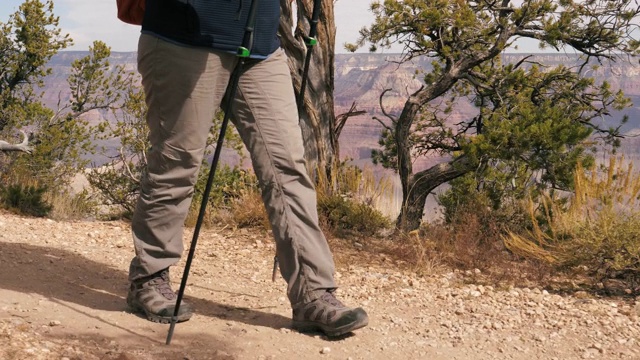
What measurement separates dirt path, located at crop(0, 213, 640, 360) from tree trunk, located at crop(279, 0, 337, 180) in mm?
2361

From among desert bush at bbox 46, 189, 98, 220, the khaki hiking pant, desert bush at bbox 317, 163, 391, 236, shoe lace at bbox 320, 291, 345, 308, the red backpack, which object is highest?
the red backpack

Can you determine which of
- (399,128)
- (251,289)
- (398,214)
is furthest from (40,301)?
(399,128)

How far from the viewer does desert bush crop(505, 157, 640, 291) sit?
16.7 ft

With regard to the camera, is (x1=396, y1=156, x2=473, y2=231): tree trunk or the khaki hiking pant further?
(x1=396, y1=156, x2=473, y2=231): tree trunk

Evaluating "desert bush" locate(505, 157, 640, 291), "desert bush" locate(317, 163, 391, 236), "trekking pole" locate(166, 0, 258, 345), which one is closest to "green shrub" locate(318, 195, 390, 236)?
"desert bush" locate(317, 163, 391, 236)

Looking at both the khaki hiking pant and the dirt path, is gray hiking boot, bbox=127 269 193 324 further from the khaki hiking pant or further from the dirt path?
the khaki hiking pant

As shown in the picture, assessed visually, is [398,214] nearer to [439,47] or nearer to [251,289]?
[439,47]

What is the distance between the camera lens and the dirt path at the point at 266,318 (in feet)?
10.9

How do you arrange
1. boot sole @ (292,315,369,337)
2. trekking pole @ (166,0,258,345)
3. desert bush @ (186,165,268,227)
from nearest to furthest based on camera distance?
trekking pole @ (166,0,258,345) < boot sole @ (292,315,369,337) < desert bush @ (186,165,268,227)

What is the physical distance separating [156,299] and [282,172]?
86 cm

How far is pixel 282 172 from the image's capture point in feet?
11.3

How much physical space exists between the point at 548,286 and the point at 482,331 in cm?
145

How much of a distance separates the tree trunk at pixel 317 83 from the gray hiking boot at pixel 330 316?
13.3 feet

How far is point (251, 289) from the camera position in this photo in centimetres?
461
